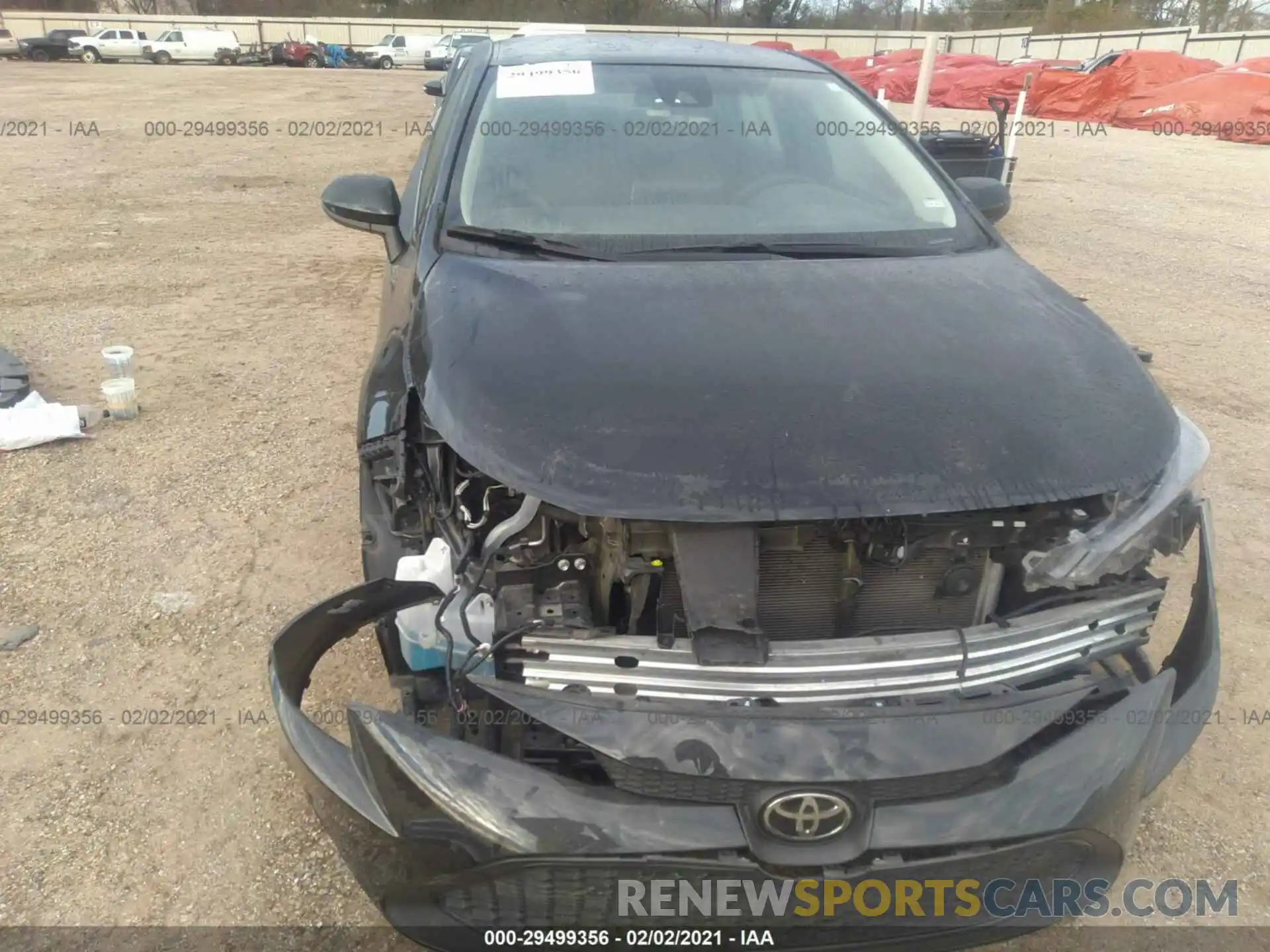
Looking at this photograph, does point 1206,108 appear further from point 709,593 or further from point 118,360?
point 709,593

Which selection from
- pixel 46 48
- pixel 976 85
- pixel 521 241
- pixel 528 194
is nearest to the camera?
pixel 521 241

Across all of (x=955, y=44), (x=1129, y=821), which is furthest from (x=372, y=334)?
(x=955, y=44)

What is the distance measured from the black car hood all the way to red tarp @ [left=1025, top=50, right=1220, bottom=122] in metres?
20.3

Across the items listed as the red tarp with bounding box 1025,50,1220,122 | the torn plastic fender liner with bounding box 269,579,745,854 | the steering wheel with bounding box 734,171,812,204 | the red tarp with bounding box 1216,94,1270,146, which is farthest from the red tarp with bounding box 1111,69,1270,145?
the torn plastic fender liner with bounding box 269,579,745,854

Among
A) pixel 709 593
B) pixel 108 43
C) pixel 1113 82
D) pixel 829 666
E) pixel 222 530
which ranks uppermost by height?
pixel 1113 82

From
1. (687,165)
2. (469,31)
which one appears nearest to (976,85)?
(687,165)

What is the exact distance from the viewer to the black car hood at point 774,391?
1.63m

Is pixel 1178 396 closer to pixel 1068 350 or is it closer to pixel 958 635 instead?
pixel 1068 350

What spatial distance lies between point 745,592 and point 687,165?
166 cm

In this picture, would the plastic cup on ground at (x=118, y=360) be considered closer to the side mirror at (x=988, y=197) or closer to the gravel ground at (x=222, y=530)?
the gravel ground at (x=222, y=530)

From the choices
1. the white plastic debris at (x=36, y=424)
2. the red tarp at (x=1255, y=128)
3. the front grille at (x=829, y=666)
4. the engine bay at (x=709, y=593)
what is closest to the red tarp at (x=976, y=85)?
the red tarp at (x=1255, y=128)

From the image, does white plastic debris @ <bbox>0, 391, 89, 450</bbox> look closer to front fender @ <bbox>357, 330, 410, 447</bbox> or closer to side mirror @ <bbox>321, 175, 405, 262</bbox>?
side mirror @ <bbox>321, 175, 405, 262</bbox>

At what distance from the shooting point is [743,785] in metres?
1.47

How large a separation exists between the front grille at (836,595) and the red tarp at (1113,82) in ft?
68.0
